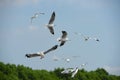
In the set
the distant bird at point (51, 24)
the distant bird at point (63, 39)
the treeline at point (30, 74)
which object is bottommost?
the distant bird at point (63, 39)

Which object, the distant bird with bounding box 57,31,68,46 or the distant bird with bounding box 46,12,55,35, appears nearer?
the distant bird with bounding box 57,31,68,46

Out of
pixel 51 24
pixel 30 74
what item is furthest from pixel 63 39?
pixel 30 74

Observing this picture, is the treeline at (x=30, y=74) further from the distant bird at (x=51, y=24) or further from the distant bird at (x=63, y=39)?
the distant bird at (x=63, y=39)

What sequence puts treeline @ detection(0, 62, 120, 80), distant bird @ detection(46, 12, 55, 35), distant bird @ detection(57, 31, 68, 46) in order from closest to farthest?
distant bird @ detection(57, 31, 68, 46) → distant bird @ detection(46, 12, 55, 35) → treeline @ detection(0, 62, 120, 80)

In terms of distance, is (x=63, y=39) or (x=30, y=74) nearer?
(x=63, y=39)

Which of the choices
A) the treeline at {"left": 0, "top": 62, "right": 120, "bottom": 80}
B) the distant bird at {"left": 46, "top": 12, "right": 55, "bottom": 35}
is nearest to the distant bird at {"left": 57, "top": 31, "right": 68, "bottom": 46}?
the distant bird at {"left": 46, "top": 12, "right": 55, "bottom": 35}

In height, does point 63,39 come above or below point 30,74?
below

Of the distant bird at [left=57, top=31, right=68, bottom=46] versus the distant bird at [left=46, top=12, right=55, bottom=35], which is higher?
the distant bird at [left=46, top=12, right=55, bottom=35]

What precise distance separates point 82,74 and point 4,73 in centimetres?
1674

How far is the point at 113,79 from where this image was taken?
76938 millimetres

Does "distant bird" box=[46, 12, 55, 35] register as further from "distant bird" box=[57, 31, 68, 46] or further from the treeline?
Answer: the treeline

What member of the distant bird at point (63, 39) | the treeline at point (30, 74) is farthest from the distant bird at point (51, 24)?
the treeline at point (30, 74)

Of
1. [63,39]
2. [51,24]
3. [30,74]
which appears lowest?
[63,39]

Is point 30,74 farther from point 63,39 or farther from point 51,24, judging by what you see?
point 63,39
